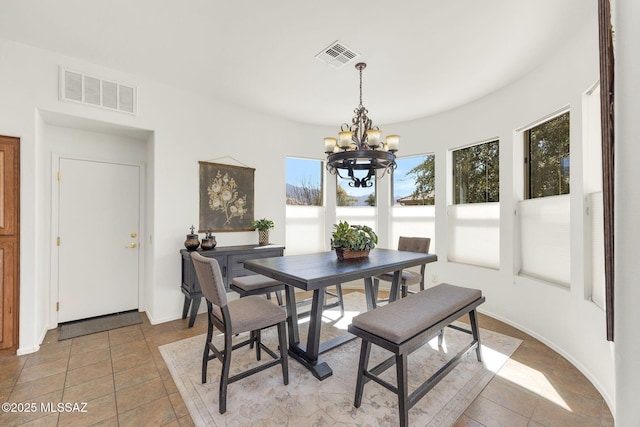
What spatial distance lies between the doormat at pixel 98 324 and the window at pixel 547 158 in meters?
4.94

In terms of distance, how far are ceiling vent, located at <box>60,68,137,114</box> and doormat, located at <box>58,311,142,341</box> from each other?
2462 millimetres

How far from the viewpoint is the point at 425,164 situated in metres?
4.67

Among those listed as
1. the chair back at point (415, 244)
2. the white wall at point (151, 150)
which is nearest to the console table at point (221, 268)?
the white wall at point (151, 150)

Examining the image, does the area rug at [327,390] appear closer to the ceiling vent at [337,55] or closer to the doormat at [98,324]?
the doormat at [98,324]

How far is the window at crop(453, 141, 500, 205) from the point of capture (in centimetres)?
375

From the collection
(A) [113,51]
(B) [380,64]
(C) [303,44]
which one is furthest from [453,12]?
(A) [113,51]

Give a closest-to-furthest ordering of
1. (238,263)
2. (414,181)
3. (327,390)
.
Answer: (327,390), (238,263), (414,181)

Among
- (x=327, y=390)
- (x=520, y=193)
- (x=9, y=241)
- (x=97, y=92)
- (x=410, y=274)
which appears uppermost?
(x=97, y=92)

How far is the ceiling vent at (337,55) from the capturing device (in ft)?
8.46

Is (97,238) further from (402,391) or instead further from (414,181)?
(414,181)

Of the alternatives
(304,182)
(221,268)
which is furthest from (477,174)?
(221,268)

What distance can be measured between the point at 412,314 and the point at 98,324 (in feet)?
11.7

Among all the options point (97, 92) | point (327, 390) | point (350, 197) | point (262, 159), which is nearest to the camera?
point (327, 390)

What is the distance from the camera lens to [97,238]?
11.3ft
